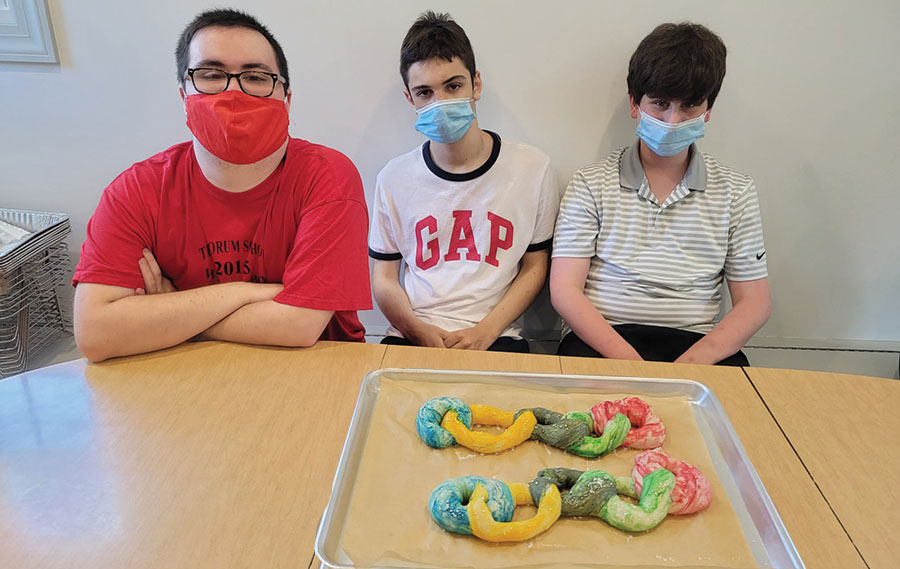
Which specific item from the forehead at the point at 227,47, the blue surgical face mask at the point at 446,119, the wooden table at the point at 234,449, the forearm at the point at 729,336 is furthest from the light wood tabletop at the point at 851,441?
the forehead at the point at 227,47

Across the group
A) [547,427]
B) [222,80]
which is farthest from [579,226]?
[222,80]

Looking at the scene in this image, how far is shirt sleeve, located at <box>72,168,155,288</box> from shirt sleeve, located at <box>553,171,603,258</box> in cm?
96

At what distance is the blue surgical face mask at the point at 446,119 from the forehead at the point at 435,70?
6 centimetres

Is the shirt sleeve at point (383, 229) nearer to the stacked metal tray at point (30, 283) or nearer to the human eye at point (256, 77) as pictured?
the human eye at point (256, 77)

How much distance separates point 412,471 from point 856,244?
1.67m

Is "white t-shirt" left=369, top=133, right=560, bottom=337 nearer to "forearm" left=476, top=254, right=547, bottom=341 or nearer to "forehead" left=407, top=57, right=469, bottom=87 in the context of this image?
"forearm" left=476, top=254, right=547, bottom=341

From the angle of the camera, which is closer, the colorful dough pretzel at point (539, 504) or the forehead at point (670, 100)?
the colorful dough pretzel at point (539, 504)

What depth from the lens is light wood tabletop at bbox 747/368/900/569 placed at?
0.79 m

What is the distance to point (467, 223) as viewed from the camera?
1673mm

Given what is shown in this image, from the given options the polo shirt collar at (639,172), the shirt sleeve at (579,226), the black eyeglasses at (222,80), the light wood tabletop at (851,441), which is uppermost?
the black eyeglasses at (222,80)

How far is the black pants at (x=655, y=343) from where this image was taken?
5.08 feet

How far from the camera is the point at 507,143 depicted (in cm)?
170

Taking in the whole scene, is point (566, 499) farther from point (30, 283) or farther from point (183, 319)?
point (30, 283)

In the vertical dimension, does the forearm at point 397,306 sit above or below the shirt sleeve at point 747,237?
below
